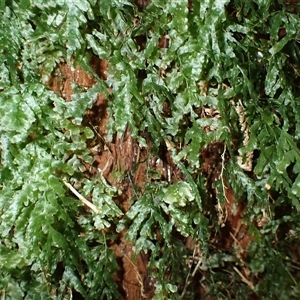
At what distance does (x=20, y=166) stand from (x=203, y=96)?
41 centimetres

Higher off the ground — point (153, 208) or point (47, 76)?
point (47, 76)

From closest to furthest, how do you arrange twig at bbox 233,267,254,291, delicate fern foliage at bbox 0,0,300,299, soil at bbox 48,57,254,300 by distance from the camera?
1. delicate fern foliage at bbox 0,0,300,299
2. soil at bbox 48,57,254,300
3. twig at bbox 233,267,254,291

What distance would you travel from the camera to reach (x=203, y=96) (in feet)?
3.00

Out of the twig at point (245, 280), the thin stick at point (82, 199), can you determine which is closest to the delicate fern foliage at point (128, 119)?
the thin stick at point (82, 199)

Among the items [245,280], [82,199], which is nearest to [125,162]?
[82,199]

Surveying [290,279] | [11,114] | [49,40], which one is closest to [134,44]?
[49,40]

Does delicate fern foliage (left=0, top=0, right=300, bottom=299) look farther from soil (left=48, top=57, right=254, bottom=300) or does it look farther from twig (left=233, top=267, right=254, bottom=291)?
twig (left=233, top=267, right=254, bottom=291)

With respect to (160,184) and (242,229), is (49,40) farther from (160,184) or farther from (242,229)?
(242,229)

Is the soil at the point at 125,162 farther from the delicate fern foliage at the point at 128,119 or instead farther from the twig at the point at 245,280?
the twig at the point at 245,280

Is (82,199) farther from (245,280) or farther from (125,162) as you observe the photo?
(245,280)

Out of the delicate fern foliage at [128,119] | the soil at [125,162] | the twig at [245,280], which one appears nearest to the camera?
the delicate fern foliage at [128,119]

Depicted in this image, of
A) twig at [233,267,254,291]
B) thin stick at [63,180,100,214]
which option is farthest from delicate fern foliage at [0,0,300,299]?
twig at [233,267,254,291]

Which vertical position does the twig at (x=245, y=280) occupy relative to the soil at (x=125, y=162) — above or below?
below

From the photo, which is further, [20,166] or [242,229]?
[242,229]
